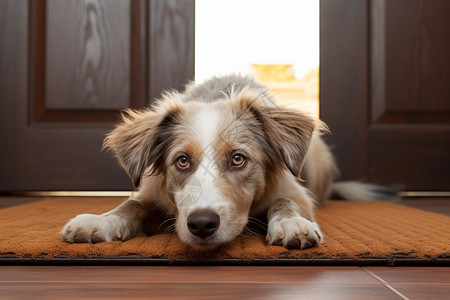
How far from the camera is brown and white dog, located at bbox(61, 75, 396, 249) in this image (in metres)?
1.52

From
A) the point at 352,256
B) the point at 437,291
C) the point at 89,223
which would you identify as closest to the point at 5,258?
the point at 89,223

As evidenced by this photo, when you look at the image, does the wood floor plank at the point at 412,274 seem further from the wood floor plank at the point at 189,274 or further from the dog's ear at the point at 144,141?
the dog's ear at the point at 144,141

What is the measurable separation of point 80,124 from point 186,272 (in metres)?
2.59

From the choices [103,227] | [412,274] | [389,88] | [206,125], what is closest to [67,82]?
[206,125]

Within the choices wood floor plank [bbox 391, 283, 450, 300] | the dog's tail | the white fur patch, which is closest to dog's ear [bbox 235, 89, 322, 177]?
the white fur patch

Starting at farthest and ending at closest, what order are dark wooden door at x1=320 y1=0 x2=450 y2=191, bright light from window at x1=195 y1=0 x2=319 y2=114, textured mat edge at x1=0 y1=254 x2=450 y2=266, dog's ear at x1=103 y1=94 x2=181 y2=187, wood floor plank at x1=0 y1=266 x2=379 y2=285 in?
1. bright light from window at x1=195 y1=0 x2=319 y2=114
2. dark wooden door at x1=320 y1=0 x2=450 y2=191
3. dog's ear at x1=103 y1=94 x2=181 y2=187
4. textured mat edge at x1=0 y1=254 x2=450 y2=266
5. wood floor plank at x1=0 y1=266 x2=379 y2=285

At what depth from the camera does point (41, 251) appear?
1438mm

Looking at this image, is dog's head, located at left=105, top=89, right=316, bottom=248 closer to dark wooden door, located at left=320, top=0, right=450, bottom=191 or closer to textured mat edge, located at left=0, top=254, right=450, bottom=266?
textured mat edge, located at left=0, top=254, right=450, bottom=266

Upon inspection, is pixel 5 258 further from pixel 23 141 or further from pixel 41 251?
pixel 23 141

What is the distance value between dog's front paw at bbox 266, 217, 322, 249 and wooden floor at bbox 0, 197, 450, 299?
0.16m

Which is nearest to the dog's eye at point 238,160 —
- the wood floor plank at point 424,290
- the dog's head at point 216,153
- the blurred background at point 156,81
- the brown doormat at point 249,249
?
the dog's head at point 216,153

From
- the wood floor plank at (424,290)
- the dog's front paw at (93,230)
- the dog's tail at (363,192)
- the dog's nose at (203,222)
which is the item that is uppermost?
the dog's nose at (203,222)

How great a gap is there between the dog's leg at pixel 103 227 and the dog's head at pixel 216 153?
0.15 metres

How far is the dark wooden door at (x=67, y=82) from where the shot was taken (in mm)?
3574
